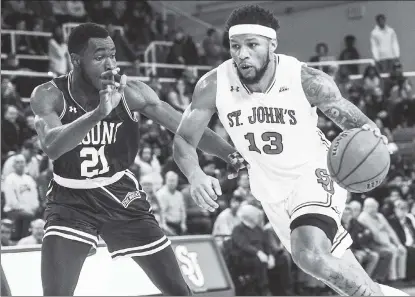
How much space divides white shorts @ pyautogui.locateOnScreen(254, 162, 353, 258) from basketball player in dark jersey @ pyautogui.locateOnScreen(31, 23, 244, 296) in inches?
19.2

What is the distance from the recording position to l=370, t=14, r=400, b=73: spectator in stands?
1862cm

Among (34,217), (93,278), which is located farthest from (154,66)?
(93,278)

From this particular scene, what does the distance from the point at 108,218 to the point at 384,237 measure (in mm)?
8762

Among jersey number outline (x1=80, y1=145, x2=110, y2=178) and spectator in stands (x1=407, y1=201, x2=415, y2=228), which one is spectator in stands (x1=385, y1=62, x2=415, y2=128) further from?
jersey number outline (x1=80, y1=145, x2=110, y2=178)

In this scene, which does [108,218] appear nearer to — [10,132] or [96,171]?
[96,171]

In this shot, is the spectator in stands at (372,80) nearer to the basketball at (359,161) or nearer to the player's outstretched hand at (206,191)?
the basketball at (359,161)

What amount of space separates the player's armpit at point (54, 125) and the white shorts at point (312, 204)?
1.16 meters

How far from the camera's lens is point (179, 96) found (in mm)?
15766

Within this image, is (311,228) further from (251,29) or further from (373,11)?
(373,11)

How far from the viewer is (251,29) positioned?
5.16m

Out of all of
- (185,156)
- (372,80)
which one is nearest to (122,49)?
(372,80)

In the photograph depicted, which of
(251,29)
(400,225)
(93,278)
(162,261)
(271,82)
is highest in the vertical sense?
(251,29)

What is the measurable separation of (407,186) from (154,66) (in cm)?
559

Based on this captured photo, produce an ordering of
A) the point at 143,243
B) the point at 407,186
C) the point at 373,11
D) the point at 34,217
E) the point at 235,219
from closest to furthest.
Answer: the point at 143,243, the point at 34,217, the point at 235,219, the point at 407,186, the point at 373,11
